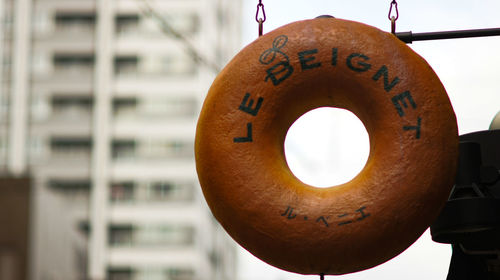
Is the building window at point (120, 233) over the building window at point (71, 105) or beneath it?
beneath

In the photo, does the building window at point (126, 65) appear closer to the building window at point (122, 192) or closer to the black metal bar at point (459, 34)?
the building window at point (122, 192)

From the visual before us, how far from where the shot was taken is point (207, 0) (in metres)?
44.6

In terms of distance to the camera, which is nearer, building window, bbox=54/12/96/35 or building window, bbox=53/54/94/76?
building window, bbox=53/54/94/76

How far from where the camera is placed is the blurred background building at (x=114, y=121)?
139 ft

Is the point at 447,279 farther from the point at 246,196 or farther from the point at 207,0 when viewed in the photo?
the point at 207,0

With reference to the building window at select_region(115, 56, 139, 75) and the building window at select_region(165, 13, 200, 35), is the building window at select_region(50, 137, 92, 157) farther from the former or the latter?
the building window at select_region(165, 13, 200, 35)

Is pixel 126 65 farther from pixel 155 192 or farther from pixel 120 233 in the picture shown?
pixel 120 233

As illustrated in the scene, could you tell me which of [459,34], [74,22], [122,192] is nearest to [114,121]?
[122,192]

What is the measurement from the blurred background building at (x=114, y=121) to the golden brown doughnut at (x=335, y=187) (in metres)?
39.4

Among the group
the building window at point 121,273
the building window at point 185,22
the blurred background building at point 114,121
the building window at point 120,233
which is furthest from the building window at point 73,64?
the building window at point 121,273

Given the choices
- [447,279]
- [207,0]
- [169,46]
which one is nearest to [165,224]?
[169,46]

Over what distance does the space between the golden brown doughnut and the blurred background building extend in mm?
39392

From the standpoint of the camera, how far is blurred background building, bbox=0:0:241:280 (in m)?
42.5

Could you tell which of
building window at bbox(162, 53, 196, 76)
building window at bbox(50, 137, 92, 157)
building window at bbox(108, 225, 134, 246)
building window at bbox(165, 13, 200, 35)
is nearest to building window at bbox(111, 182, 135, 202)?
building window at bbox(108, 225, 134, 246)
